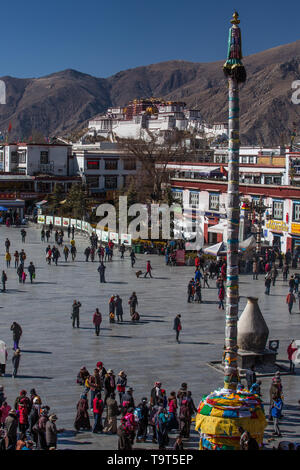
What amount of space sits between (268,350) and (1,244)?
33338 millimetres

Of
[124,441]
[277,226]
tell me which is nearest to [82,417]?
[124,441]

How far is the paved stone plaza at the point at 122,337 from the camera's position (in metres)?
17.9

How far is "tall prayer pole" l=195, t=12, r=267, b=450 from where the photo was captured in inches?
510

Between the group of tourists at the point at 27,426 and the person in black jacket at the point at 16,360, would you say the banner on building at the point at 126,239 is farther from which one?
the group of tourists at the point at 27,426

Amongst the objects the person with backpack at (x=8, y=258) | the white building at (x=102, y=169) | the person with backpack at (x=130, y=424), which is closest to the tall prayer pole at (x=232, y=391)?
the person with backpack at (x=130, y=424)

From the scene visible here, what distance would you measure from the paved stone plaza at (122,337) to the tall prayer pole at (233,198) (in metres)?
2.16

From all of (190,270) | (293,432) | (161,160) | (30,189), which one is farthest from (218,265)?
(30,189)

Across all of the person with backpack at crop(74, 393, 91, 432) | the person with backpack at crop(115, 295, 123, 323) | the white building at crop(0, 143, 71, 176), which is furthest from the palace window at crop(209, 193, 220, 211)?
the person with backpack at crop(74, 393, 91, 432)

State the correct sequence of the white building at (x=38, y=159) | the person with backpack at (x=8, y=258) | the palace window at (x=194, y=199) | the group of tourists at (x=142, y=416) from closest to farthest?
the group of tourists at (x=142, y=416), the person with backpack at (x=8, y=258), the palace window at (x=194, y=199), the white building at (x=38, y=159)

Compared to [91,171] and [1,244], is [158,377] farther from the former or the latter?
[91,171]

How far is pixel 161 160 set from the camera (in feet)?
234

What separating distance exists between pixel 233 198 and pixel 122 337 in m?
11.0

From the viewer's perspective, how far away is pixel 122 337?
79.6ft

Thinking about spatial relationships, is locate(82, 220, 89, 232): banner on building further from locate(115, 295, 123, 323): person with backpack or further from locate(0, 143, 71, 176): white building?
locate(115, 295, 123, 323): person with backpack
